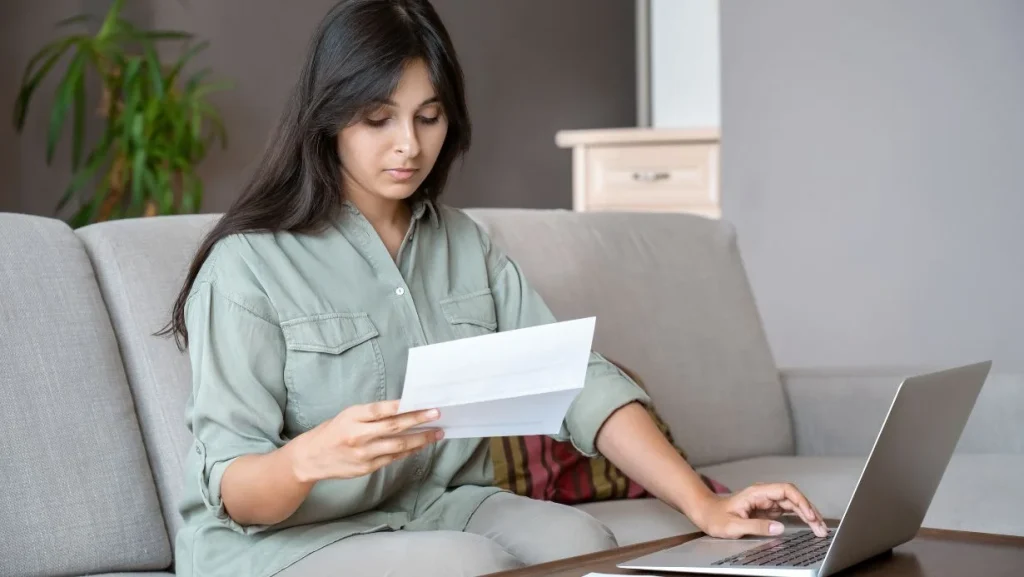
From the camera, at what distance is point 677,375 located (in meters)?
2.05

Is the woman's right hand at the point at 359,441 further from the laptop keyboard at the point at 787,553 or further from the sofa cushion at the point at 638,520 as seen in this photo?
the sofa cushion at the point at 638,520

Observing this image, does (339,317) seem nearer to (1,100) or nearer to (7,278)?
(7,278)

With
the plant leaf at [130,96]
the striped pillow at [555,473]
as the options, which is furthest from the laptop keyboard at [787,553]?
the plant leaf at [130,96]

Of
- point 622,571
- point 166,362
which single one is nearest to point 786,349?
point 166,362

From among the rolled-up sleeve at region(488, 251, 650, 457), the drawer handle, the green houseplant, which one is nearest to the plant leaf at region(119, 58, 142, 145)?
the green houseplant

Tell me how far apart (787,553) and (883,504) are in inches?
3.7

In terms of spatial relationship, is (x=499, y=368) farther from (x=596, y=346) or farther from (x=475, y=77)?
(x=475, y=77)

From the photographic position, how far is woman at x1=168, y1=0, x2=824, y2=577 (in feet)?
3.80

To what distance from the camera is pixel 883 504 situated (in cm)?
101

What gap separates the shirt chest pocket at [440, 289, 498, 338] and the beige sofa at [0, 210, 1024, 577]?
33cm

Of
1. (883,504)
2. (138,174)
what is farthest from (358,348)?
(138,174)

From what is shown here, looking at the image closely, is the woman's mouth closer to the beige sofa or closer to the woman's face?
the woman's face

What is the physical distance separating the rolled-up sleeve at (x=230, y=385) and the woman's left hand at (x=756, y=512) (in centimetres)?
44

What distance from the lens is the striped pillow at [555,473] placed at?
1.61 meters
